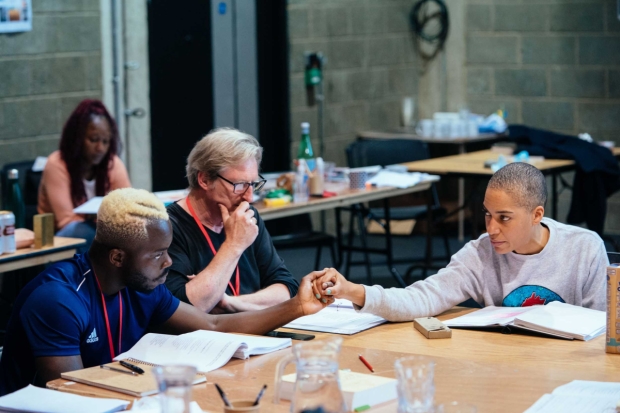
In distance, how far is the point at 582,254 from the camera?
9.11 ft

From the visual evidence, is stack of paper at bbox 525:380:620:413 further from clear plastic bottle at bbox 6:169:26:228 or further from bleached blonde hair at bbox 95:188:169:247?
clear plastic bottle at bbox 6:169:26:228

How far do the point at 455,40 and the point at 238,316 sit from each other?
602 cm

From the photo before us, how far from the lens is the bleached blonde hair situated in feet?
7.92

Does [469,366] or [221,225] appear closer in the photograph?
[469,366]

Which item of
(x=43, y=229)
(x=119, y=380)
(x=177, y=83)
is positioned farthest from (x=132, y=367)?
(x=177, y=83)

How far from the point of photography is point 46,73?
5867 mm

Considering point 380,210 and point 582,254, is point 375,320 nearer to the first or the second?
point 582,254

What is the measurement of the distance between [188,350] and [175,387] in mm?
887

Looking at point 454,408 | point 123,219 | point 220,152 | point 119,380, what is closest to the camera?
point 454,408

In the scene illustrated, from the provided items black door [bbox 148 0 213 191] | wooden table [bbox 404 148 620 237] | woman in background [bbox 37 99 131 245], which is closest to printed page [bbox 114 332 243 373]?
woman in background [bbox 37 99 131 245]

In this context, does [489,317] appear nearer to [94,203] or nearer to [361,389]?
[361,389]

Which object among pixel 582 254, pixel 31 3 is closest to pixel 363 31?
pixel 31 3

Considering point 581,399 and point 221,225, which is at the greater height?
point 221,225

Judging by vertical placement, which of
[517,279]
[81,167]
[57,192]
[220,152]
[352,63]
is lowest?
[517,279]
